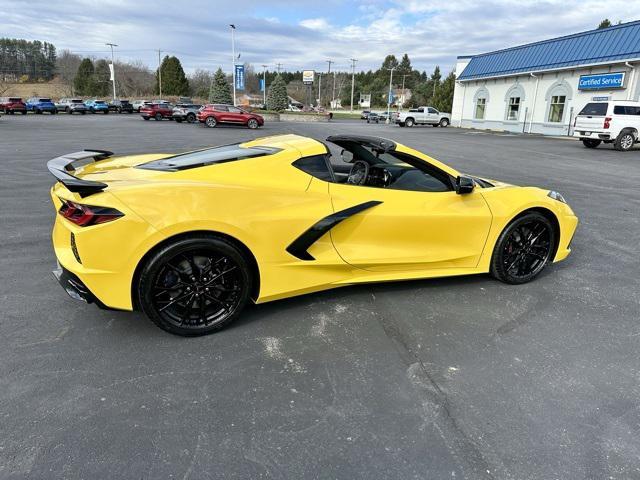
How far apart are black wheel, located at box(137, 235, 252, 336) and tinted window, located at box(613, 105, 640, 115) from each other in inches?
837

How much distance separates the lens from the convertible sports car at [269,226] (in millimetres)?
3002

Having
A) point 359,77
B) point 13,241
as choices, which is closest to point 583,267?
point 13,241

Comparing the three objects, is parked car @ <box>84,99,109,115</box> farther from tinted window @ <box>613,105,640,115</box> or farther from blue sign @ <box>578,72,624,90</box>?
tinted window @ <box>613,105,640,115</box>

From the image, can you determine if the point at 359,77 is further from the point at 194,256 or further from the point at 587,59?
the point at 194,256

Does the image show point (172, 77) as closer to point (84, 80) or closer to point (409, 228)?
point (84, 80)

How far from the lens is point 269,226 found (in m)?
3.30

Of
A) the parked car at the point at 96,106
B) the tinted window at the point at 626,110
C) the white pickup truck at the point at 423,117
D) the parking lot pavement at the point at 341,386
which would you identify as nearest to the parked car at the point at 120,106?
the parked car at the point at 96,106

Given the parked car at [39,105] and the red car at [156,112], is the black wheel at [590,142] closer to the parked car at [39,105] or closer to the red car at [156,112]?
the red car at [156,112]

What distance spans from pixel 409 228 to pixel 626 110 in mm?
20482

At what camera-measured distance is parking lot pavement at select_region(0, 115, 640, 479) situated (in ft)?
7.23

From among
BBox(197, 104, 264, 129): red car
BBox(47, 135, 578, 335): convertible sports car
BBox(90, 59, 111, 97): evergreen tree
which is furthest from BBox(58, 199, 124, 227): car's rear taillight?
BBox(90, 59, 111, 97): evergreen tree

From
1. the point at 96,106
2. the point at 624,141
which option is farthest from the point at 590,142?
the point at 96,106

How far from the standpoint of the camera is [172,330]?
10.6 feet

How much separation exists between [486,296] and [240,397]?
2495 mm
